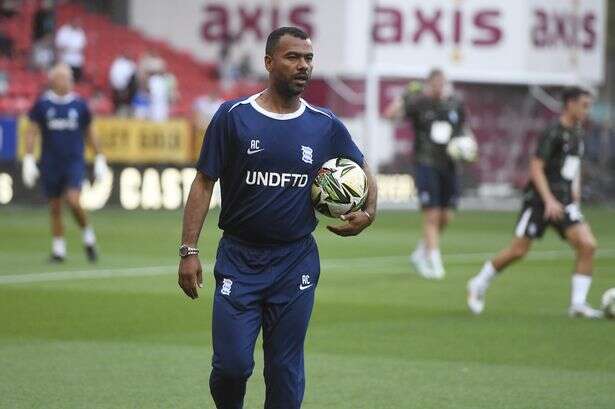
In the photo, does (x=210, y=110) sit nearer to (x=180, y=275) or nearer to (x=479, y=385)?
(x=479, y=385)

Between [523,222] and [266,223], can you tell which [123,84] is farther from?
[266,223]

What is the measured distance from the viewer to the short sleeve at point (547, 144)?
14.7 m

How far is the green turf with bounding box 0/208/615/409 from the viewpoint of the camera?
1045 cm

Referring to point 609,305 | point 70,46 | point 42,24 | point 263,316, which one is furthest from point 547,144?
point 42,24

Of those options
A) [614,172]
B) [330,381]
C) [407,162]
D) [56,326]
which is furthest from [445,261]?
[614,172]

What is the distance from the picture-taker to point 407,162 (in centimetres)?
4178

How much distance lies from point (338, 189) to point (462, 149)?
11.5 m

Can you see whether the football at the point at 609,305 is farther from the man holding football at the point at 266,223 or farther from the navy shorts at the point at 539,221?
the man holding football at the point at 266,223

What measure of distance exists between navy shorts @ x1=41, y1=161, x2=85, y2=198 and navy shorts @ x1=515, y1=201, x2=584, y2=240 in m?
7.17

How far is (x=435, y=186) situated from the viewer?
19.6 metres

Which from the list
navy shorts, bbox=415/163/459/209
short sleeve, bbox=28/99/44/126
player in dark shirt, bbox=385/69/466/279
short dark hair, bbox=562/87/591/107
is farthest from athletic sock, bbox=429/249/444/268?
short sleeve, bbox=28/99/44/126

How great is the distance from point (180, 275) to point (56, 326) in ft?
20.5

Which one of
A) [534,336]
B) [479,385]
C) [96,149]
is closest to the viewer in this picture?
[479,385]

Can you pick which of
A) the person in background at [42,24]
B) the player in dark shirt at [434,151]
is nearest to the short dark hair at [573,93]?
the player in dark shirt at [434,151]
